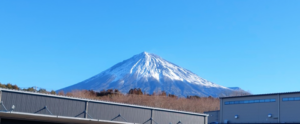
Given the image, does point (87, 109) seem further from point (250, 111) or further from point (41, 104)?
point (250, 111)

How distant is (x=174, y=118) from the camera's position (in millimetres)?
37656

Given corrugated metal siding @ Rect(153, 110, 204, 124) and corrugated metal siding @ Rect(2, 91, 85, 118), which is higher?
corrugated metal siding @ Rect(2, 91, 85, 118)

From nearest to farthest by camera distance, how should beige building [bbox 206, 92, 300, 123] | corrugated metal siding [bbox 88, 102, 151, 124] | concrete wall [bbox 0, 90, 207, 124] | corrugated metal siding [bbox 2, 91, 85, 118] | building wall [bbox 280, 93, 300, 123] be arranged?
corrugated metal siding [bbox 2, 91, 85, 118], concrete wall [bbox 0, 90, 207, 124], corrugated metal siding [bbox 88, 102, 151, 124], building wall [bbox 280, 93, 300, 123], beige building [bbox 206, 92, 300, 123]

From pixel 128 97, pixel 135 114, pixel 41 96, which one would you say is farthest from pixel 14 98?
pixel 128 97

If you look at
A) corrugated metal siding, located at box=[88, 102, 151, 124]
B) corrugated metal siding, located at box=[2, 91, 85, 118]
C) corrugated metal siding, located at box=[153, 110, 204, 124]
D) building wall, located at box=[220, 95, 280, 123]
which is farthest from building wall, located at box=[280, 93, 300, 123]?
corrugated metal siding, located at box=[2, 91, 85, 118]

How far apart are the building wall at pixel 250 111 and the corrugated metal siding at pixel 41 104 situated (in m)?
30.4

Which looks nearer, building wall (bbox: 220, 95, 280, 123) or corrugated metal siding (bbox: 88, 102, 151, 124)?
corrugated metal siding (bbox: 88, 102, 151, 124)

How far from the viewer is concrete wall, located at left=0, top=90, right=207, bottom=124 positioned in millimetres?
30183

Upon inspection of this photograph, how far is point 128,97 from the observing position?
95688mm

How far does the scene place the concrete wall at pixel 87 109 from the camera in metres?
30.2

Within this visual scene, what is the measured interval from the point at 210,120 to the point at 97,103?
35150mm

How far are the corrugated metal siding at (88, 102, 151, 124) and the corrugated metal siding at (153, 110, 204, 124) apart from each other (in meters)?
0.92

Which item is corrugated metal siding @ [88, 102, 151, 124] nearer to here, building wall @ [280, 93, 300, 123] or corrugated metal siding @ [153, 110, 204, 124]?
corrugated metal siding @ [153, 110, 204, 124]

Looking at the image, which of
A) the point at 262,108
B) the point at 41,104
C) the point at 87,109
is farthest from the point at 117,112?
the point at 262,108
